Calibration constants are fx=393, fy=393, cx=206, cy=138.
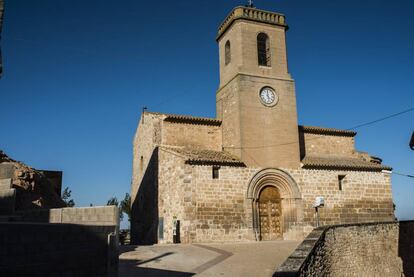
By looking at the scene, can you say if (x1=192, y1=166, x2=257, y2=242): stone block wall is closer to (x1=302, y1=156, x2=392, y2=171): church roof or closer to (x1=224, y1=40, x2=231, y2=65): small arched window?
(x1=302, y1=156, x2=392, y2=171): church roof

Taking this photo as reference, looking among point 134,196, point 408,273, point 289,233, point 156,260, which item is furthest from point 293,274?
point 134,196

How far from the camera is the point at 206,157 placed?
18734 millimetres

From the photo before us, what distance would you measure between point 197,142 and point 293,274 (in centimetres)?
1543

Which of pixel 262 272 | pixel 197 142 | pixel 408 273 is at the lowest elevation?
pixel 408 273

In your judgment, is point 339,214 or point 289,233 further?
point 339,214

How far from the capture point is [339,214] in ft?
68.3

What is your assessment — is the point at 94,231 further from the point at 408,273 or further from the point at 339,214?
the point at 339,214

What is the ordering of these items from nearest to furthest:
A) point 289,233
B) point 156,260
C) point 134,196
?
1. point 156,260
2. point 289,233
3. point 134,196

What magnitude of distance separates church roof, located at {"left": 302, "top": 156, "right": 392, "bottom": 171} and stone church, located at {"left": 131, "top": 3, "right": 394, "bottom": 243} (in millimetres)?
61

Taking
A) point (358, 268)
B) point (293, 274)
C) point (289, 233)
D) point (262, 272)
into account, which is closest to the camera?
point (293, 274)

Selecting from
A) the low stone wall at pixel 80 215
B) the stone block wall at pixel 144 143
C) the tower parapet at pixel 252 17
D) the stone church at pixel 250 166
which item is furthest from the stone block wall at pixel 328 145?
the low stone wall at pixel 80 215

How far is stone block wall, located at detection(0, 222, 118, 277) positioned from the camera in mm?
5902

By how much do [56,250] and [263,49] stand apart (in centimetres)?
1849

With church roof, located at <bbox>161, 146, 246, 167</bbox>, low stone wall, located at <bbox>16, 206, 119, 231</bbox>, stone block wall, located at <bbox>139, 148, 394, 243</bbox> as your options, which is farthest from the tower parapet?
low stone wall, located at <bbox>16, 206, 119, 231</bbox>
